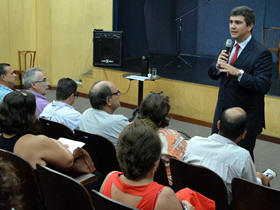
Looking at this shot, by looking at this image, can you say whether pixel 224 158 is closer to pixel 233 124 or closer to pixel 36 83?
pixel 233 124

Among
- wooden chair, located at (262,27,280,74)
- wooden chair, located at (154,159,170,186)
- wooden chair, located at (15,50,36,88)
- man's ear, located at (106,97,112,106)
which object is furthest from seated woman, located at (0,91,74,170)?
wooden chair, located at (262,27,280,74)

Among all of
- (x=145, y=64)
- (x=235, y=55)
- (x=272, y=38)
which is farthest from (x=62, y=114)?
(x=272, y=38)

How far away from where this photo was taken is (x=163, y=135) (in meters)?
2.67

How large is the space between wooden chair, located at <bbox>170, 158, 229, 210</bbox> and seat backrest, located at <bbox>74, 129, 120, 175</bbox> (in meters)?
0.55

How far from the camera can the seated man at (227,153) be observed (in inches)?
93.7

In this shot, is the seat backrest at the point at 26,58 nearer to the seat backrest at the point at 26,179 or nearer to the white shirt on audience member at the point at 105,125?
the white shirt on audience member at the point at 105,125

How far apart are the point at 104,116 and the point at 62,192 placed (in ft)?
3.94

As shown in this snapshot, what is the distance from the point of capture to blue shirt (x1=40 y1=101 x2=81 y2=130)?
11.7ft

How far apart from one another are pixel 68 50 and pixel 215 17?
348 cm

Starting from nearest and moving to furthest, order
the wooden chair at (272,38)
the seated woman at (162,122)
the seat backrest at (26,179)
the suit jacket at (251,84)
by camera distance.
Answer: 1. the seat backrest at (26,179)
2. the seated woman at (162,122)
3. the suit jacket at (251,84)
4. the wooden chair at (272,38)

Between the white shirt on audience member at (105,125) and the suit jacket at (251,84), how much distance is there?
0.91m

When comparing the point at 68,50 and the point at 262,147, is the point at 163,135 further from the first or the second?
the point at 68,50

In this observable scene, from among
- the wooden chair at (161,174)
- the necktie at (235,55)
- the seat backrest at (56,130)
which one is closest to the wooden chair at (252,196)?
the wooden chair at (161,174)

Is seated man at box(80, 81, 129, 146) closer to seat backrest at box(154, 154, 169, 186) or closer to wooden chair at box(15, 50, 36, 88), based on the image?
seat backrest at box(154, 154, 169, 186)
